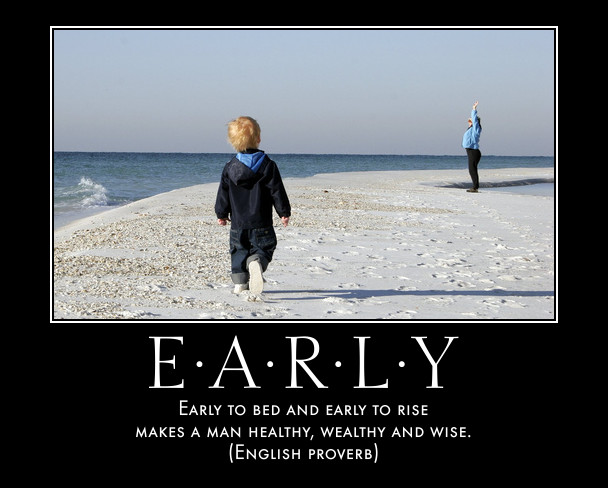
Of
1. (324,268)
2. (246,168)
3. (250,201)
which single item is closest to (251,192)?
(250,201)

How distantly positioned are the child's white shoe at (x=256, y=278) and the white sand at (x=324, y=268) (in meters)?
0.08

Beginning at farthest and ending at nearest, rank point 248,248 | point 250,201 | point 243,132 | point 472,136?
point 472,136, point 248,248, point 250,201, point 243,132

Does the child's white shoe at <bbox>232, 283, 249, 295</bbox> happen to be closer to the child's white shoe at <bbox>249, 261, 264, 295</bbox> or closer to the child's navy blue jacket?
the child's white shoe at <bbox>249, 261, 264, 295</bbox>

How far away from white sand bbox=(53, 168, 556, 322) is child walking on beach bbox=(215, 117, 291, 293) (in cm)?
25

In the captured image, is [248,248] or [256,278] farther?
[248,248]

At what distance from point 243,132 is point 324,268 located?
187 centimetres

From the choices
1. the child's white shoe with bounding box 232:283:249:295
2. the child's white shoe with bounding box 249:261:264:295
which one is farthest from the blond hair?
the child's white shoe with bounding box 232:283:249:295

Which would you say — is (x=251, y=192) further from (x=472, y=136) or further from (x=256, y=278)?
(x=472, y=136)

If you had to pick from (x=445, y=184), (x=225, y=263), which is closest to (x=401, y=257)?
(x=225, y=263)

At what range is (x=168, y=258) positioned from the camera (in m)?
7.56

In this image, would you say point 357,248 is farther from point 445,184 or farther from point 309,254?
point 445,184

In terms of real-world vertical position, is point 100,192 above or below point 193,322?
above

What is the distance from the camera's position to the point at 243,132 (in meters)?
5.77

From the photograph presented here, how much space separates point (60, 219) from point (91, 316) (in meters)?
8.96
